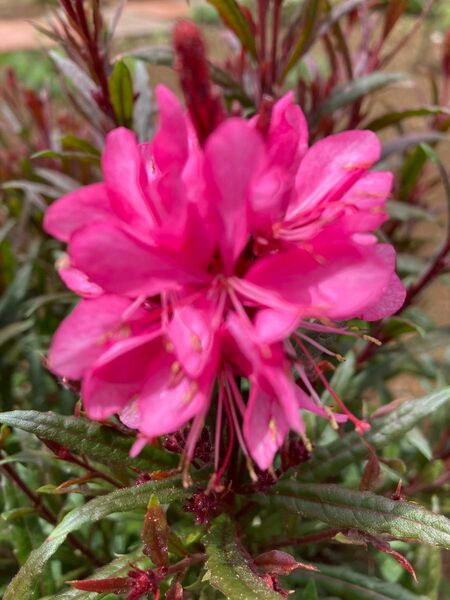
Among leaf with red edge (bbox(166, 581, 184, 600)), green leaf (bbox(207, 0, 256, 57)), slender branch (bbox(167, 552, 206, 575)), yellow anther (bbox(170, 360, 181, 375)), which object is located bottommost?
slender branch (bbox(167, 552, 206, 575))

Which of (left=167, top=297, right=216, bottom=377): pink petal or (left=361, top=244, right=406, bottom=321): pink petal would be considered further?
(left=361, top=244, right=406, bottom=321): pink petal

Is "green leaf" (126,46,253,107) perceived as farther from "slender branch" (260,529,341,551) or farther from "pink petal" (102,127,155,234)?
"slender branch" (260,529,341,551)

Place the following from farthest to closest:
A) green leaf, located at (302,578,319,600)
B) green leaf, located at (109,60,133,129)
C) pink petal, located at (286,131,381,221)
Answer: green leaf, located at (109,60,133,129) → green leaf, located at (302,578,319,600) → pink petal, located at (286,131,381,221)

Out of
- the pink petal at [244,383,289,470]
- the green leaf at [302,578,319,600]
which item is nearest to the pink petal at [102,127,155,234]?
the pink petal at [244,383,289,470]

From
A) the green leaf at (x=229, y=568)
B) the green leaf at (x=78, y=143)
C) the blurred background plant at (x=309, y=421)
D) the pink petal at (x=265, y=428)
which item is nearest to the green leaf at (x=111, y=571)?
the blurred background plant at (x=309, y=421)

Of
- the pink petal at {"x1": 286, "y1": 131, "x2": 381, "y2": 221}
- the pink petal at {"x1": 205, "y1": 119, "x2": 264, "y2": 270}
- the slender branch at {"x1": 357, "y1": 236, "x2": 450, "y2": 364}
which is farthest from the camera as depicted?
the slender branch at {"x1": 357, "y1": 236, "x2": 450, "y2": 364}

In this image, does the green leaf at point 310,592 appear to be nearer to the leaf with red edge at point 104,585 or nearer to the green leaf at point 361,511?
the green leaf at point 361,511
